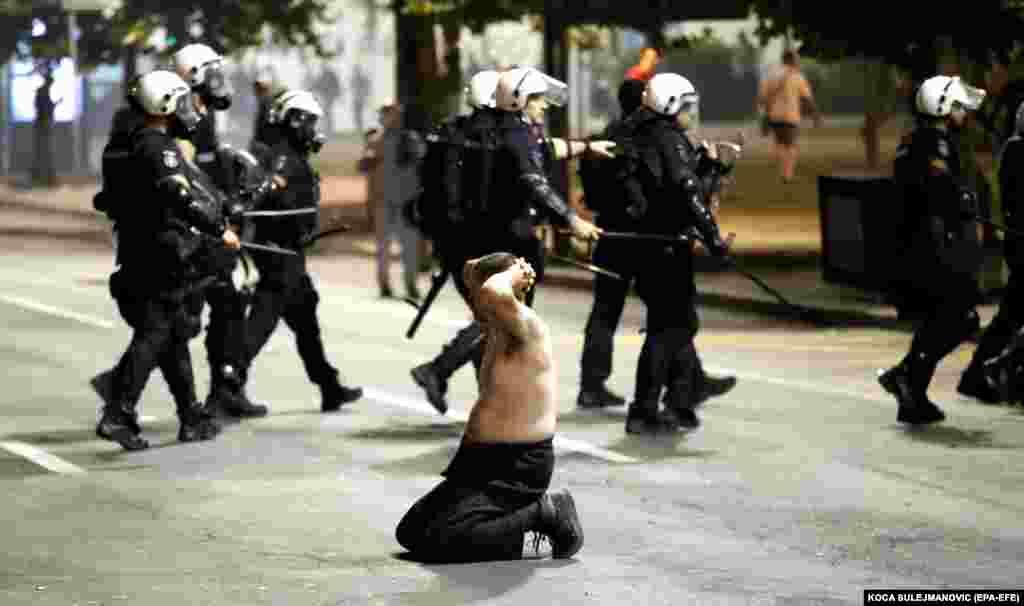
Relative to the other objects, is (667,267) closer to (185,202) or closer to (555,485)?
(555,485)

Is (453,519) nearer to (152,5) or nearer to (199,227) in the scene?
(199,227)

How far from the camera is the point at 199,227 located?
44.5 ft

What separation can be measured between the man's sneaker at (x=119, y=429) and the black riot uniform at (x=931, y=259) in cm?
401

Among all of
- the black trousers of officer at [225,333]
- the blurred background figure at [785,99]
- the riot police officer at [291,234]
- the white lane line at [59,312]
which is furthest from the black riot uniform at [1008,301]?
the blurred background figure at [785,99]

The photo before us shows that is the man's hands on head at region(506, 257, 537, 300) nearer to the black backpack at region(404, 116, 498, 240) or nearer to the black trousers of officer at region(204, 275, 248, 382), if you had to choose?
the black backpack at region(404, 116, 498, 240)

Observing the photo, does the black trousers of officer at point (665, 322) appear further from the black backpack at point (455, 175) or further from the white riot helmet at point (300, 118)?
the white riot helmet at point (300, 118)

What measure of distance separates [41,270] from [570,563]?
17.0 meters

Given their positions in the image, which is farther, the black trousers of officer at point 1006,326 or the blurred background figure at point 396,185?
the blurred background figure at point 396,185

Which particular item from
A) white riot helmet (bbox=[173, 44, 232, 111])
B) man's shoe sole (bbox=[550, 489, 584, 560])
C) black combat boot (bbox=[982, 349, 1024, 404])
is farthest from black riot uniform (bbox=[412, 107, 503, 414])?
man's shoe sole (bbox=[550, 489, 584, 560])

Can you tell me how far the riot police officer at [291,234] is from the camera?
15.0m

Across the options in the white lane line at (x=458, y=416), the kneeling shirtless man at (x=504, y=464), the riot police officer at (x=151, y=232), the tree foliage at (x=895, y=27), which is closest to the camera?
the kneeling shirtless man at (x=504, y=464)

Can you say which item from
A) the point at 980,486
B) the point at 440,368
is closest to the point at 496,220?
the point at 440,368

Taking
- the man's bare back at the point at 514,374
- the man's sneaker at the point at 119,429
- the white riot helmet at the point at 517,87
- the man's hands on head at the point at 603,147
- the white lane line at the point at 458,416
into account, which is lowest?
the white lane line at the point at 458,416

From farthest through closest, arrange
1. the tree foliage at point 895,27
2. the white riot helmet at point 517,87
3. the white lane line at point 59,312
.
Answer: the tree foliage at point 895,27 → the white lane line at point 59,312 → the white riot helmet at point 517,87
